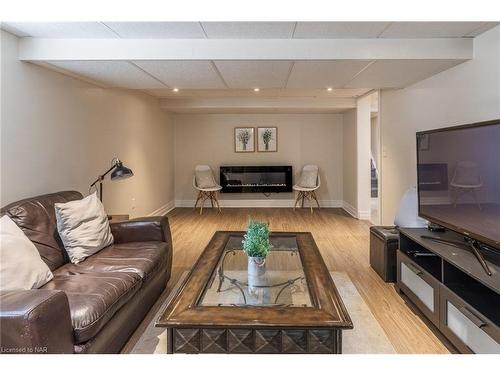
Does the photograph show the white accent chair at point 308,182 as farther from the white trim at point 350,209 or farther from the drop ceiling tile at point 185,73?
the drop ceiling tile at point 185,73

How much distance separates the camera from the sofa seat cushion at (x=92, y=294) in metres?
1.53

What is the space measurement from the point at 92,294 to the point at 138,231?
3.60ft

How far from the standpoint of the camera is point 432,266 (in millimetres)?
2379

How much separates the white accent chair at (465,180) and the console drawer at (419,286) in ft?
1.77

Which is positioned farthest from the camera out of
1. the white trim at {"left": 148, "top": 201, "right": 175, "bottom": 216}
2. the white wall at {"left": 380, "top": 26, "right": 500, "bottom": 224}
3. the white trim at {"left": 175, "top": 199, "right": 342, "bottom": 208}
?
the white trim at {"left": 175, "top": 199, "right": 342, "bottom": 208}

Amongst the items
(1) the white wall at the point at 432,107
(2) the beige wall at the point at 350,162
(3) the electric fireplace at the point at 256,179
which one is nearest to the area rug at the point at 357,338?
(1) the white wall at the point at 432,107

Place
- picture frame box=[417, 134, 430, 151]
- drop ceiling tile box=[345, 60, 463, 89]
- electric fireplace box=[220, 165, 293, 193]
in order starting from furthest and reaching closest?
electric fireplace box=[220, 165, 293, 193] → drop ceiling tile box=[345, 60, 463, 89] → picture frame box=[417, 134, 430, 151]

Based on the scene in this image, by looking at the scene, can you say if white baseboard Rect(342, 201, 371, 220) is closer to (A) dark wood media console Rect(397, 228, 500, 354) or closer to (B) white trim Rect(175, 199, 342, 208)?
(B) white trim Rect(175, 199, 342, 208)

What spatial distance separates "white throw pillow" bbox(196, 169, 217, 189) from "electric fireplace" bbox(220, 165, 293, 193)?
12.0 inches

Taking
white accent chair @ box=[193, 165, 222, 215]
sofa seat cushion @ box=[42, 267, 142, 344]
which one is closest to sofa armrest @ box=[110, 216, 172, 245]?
sofa seat cushion @ box=[42, 267, 142, 344]

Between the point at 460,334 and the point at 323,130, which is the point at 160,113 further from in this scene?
the point at 460,334

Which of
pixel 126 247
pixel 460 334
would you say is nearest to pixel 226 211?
pixel 126 247

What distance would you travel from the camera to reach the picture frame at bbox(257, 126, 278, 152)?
23.6 ft

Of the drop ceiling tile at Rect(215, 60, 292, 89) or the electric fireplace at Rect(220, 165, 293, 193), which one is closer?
the drop ceiling tile at Rect(215, 60, 292, 89)
